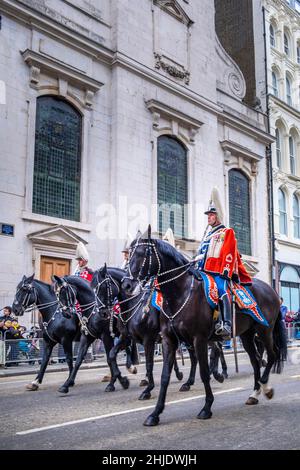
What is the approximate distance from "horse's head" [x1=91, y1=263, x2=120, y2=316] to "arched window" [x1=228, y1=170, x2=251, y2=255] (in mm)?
19515

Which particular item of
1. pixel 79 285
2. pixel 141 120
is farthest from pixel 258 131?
pixel 79 285

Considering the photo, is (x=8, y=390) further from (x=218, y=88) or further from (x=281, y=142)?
(x=281, y=142)

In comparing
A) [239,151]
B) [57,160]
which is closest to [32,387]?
[57,160]

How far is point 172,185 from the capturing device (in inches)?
979

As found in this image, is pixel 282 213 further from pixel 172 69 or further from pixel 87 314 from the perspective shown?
pixel 87 314

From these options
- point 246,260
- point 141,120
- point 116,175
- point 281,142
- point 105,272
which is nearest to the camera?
point 105,272

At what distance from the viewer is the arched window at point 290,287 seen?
32812mm

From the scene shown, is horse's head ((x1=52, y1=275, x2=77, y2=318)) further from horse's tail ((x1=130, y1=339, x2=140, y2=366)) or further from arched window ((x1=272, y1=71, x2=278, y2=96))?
arched window ((x1=272, y1=71, x2=278, y2=96))

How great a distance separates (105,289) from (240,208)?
2121cm

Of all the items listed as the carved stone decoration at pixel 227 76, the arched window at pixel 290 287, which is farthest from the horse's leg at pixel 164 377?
the arched window at pixel 290 287

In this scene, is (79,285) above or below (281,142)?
below

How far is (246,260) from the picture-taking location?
95.0ft

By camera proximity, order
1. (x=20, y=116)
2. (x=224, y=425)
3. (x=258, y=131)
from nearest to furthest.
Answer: (x=224, y=425) < (x=20, y=116) < (x=258, y=131)
